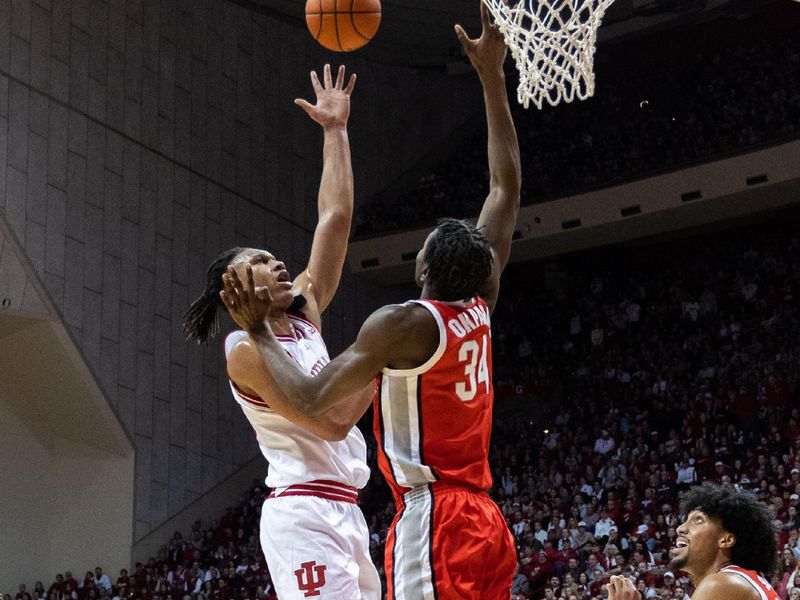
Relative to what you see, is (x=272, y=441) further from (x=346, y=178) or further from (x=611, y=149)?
(x=611, y=149)

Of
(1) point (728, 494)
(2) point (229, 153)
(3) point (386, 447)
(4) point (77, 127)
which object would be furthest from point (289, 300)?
(2) point (229, 153)

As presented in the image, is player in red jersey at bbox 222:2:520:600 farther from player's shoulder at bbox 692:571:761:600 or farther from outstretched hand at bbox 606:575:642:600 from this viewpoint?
player's shoulder at bbox 692:571:761:600

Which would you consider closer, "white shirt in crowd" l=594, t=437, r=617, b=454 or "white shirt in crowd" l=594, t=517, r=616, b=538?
"white shirt in crowd" l=594, t=517, r=616, b=538

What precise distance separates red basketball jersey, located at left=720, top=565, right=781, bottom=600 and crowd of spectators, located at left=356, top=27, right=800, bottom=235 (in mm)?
16359

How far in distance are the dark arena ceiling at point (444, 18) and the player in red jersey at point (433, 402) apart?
16946 mm

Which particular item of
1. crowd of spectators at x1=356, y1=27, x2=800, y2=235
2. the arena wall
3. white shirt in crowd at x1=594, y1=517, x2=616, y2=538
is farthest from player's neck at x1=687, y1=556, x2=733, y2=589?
crowd of spectators at x1=356, y1=27, x2=800, y2=235

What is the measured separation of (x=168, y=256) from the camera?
776 inches

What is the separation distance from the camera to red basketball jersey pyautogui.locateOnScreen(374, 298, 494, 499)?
3.35 m

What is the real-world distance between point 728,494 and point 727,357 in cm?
1562

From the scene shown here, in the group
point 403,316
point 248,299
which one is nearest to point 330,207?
point 248,299

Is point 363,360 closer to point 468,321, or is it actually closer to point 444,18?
point 468,321

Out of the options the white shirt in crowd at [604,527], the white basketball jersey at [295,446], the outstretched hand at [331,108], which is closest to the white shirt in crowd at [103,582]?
the white shirt in crowd at [604,527]

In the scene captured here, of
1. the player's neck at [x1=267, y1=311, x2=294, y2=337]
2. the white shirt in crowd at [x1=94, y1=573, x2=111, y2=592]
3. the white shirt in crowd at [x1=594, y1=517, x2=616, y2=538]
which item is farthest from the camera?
the white shirt in crowd at [x1=94, y1=573, x2=111, y2=592]

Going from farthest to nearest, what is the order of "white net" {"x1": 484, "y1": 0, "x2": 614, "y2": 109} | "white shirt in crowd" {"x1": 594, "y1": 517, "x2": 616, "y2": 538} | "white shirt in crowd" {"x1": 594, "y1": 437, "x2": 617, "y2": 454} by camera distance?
"white shirt in crowd" {"x1": 594, "y1": 437, "x2": 617, "y2": 454}, "white shirt in crowd" {"x1": 594, "y1": 517, "x2": 616, "y2": 538}, "white net" {"x1": 484, "y1": 0, "x2": 614, "y2": 109}
